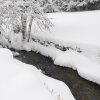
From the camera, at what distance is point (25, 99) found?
3.96 m

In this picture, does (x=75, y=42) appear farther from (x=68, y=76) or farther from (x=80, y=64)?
(x=68, y=76)

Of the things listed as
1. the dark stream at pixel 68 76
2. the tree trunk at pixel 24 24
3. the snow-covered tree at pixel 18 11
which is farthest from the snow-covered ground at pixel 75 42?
the snow-covered tree at pixel 18 11

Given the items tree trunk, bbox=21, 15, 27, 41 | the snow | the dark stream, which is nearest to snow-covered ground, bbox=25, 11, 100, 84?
the dark stream

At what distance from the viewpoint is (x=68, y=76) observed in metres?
9.46

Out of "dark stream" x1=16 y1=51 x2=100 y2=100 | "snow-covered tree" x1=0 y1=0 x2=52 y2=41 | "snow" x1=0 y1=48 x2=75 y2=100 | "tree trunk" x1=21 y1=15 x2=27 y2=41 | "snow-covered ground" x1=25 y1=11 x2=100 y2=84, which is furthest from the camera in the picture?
"tree trunk" x1=21 y1=15 x2=27 y2=41

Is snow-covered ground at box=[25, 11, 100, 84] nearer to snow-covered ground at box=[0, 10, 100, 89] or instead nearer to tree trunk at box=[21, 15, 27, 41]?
snow-covered ground at box=[0, 10, 100, 89]

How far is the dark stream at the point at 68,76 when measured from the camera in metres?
8.14

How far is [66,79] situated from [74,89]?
0.83m

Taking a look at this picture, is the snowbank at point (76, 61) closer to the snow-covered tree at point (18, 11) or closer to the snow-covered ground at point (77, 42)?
the snow-covered ground at point (77, 42)

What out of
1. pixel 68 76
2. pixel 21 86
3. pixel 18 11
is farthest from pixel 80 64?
pixel 21 86

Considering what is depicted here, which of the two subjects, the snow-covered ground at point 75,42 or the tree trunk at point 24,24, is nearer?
the snow-covered ground at point 75,42

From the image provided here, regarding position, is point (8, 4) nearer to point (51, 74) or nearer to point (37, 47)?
point (37, 47)

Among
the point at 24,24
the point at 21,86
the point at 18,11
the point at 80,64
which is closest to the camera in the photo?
the point at 21,86

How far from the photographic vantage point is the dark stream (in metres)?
8.14
